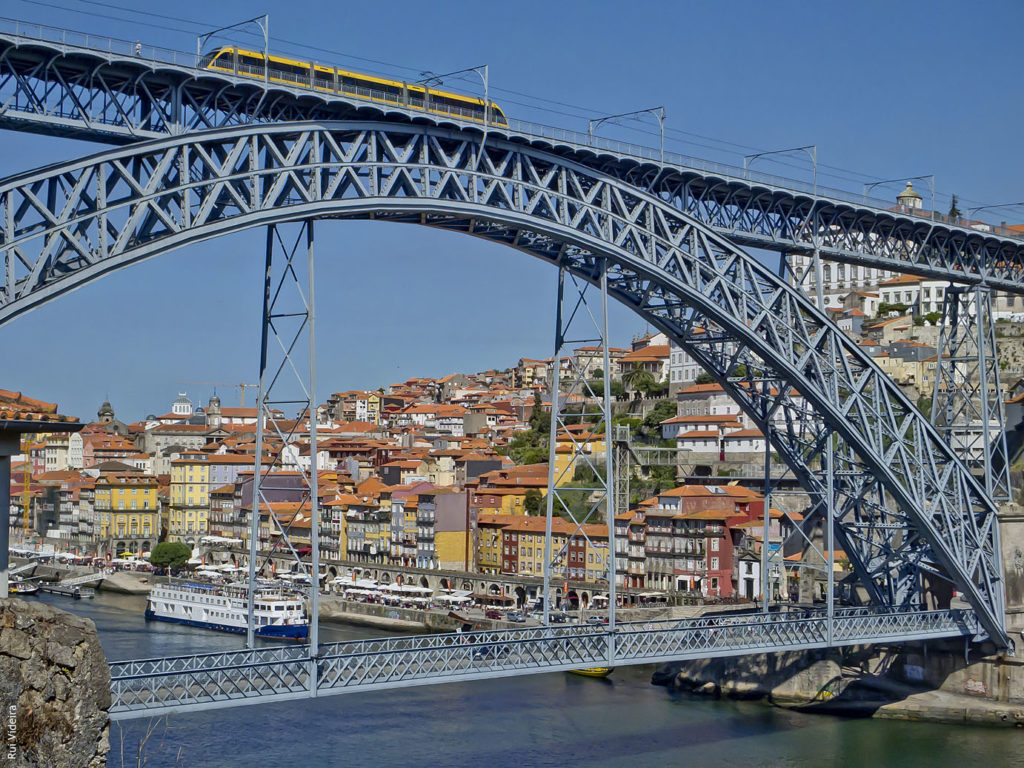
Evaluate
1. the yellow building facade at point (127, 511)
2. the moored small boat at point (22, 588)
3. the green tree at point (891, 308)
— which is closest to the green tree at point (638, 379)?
the green tree at point (891, 308)

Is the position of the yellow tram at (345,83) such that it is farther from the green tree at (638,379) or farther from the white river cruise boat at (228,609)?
the green tree at (638,379)

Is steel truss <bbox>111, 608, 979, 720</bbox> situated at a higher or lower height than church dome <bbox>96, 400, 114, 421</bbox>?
lower

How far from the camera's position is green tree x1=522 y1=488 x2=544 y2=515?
197 ft

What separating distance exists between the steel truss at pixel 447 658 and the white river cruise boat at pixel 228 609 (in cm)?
2309

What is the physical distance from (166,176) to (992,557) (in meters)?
19.9

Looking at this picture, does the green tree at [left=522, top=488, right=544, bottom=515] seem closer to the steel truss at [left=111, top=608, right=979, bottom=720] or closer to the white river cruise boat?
the white river cruise boat

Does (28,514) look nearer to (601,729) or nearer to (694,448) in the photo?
(694,448)

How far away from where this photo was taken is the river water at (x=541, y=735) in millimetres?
25406

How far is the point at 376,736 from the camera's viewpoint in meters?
27.5

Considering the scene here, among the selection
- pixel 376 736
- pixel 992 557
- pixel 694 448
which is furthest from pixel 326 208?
pixel 694 448

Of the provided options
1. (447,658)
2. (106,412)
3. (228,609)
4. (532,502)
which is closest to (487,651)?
(447,658)

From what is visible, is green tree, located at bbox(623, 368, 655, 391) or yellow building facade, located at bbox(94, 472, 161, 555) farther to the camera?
yellow building facade, located at bbox(94, 472, 161, 555)

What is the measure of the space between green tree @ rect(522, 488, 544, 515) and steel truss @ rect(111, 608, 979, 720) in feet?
101

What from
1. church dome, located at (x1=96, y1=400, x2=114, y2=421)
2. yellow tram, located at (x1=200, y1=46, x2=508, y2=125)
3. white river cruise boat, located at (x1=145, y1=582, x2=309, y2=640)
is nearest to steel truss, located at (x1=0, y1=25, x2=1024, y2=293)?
yellow tram, located at (x1=200, y1=46, x2=508, y2=125)
